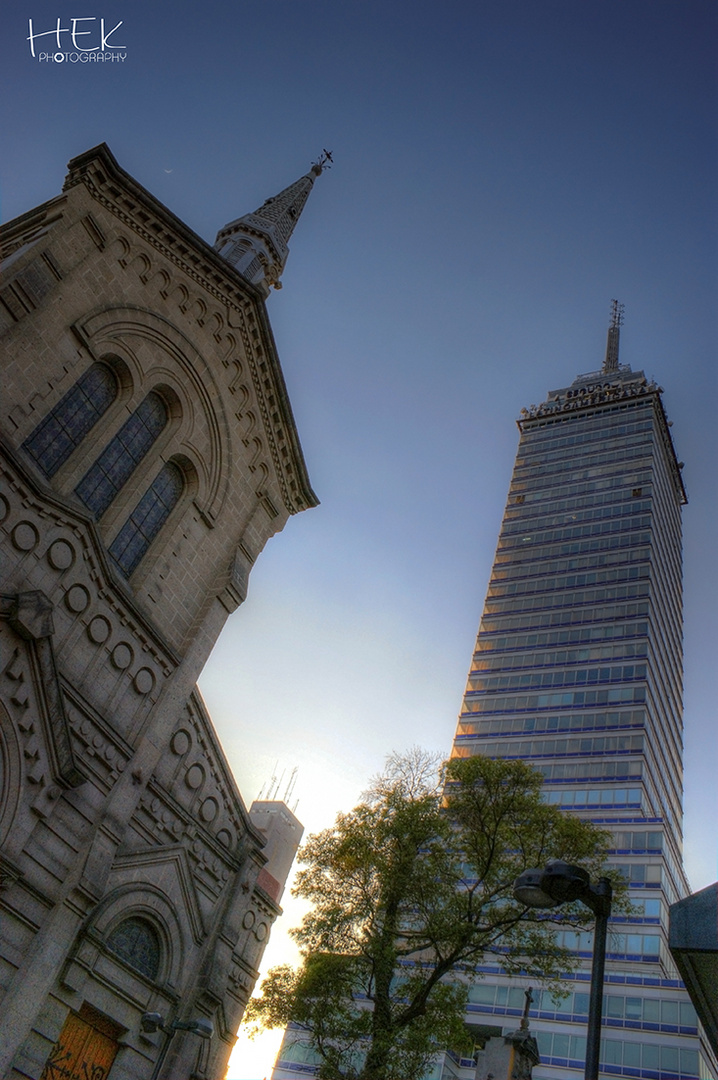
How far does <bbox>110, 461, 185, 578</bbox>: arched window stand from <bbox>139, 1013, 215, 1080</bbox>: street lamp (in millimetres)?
8731

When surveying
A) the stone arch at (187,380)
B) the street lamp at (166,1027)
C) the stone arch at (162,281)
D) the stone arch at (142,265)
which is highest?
the stone arch at (162,281)

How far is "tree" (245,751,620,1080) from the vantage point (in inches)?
672

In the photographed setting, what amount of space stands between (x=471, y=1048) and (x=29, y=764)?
11.5 metres

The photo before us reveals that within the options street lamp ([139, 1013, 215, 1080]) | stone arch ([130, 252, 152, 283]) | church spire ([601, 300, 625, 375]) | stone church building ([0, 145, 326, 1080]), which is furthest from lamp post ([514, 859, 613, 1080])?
church spire ([601, 300, 625, 375])

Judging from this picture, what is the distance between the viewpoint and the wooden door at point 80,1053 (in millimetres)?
13289

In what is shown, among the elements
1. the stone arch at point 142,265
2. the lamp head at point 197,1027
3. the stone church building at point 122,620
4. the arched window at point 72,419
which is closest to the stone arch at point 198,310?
the stone church building at point 122,620

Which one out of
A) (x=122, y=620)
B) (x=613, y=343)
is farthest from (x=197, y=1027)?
(x=613, y=343)

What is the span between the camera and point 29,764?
13.2 m

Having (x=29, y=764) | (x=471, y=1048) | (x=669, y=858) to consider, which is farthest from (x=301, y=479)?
(x=669, y=858)

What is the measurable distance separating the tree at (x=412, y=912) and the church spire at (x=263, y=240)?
17.1m

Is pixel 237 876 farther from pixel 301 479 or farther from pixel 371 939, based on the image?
pixel 301 479

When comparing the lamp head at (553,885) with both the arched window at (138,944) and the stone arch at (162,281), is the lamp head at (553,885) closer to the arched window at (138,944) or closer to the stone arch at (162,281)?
the arched window at (138,944)

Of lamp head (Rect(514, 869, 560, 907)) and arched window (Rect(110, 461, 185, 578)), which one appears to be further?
arched window (Rect(110, 461, 185, 578))

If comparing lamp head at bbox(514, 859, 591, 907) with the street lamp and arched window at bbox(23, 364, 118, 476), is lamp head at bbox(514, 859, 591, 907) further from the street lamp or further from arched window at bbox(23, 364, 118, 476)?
arched window at bbox(23, 364, 118, 476)
